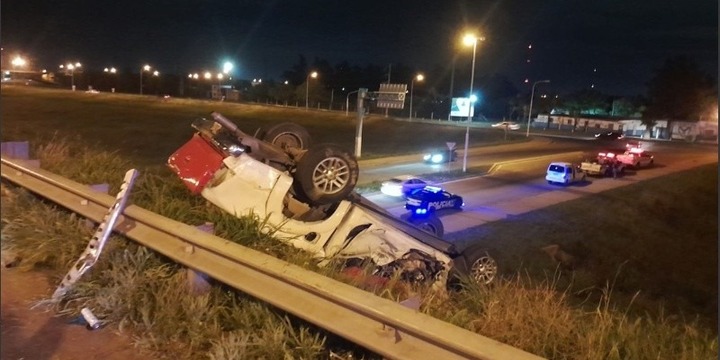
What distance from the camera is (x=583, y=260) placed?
2208 centimetres

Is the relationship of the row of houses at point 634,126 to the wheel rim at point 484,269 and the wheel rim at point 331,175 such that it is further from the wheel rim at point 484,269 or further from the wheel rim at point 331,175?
the wheel rim at point 331,175

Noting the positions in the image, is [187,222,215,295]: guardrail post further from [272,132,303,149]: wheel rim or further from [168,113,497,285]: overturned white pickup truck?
[272,132,303,149]: wheel rim

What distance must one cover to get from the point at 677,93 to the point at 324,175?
301 feet

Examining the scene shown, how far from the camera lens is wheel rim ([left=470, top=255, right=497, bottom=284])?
6.11 meters

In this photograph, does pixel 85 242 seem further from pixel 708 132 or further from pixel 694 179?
pixel 708 132

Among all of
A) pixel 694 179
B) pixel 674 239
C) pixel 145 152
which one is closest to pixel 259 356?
pixel 674 239

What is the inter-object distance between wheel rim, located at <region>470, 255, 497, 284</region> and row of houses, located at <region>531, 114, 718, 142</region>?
7585cm

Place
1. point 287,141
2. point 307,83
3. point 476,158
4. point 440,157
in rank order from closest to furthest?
point 287,141 → point 440,157 → point 476,158 → point 307,83

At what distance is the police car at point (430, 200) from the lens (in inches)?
951

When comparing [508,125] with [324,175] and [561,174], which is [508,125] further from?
[324,175]

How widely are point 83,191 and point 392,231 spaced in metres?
2.69

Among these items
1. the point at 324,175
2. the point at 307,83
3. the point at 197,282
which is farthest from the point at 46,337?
the point at 307,83

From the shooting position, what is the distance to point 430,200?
81.8 ft

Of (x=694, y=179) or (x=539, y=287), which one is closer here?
(x=539, y=287)
